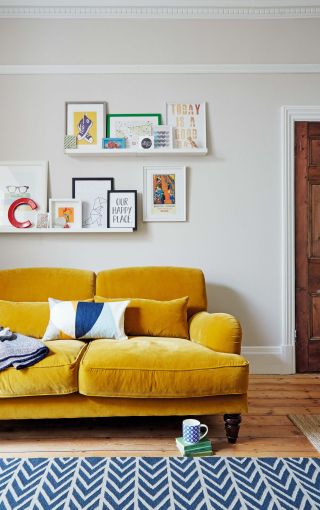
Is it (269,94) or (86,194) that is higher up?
(269,94)

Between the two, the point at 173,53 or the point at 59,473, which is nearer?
Result: the point at 59,473

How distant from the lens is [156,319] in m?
2.47

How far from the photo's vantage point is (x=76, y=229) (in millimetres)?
2992

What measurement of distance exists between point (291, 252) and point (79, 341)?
1780mm

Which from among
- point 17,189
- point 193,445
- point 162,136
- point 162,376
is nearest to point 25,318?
point 162,376

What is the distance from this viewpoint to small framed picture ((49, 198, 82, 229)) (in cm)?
302

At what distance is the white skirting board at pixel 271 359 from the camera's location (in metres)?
3.09

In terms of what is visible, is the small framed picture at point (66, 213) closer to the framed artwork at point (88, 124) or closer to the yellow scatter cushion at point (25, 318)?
the framed artwork at point (88, 124)

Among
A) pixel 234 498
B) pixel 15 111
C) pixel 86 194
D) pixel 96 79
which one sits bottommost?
pixel 234 498

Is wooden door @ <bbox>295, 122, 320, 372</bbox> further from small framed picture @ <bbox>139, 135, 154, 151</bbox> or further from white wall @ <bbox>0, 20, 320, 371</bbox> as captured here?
small framed picture @ <bbox>139, 135, 154, 151</bbox>

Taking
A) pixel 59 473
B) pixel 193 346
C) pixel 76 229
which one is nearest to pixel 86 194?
pixel 76 229

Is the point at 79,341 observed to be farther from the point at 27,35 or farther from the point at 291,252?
the point at 27,35

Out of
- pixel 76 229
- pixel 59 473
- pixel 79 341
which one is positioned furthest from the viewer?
pixel 76 229

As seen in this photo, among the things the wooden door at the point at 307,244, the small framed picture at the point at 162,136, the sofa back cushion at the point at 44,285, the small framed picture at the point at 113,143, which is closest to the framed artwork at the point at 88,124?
the small framed picture at the point at 113,143
